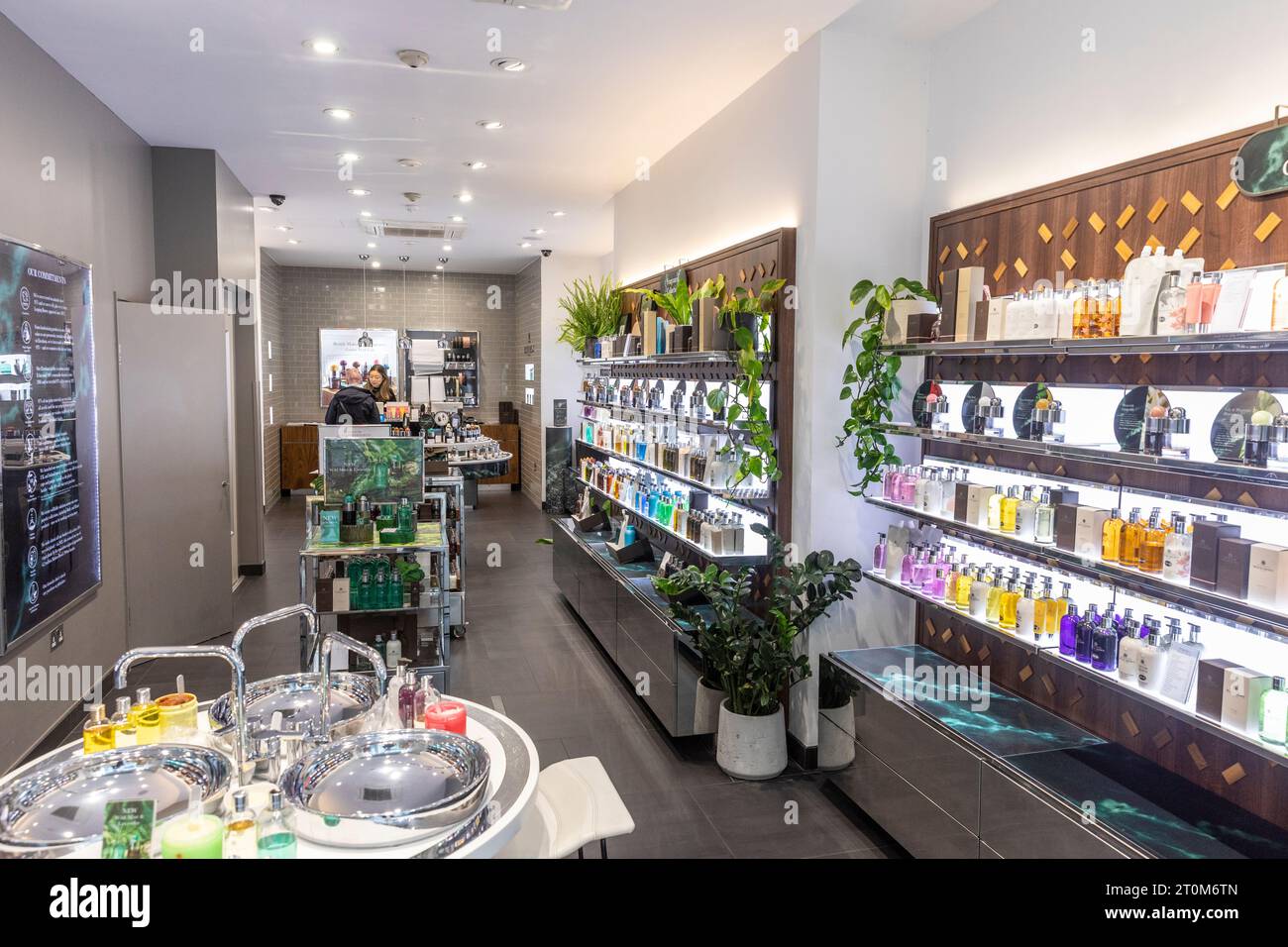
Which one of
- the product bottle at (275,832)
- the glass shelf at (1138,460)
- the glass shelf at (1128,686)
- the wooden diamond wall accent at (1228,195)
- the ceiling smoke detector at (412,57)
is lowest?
the product bottle at (275,832)

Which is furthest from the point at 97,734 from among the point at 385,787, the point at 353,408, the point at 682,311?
the point at 353,408

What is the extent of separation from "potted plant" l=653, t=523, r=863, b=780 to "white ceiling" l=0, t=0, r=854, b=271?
2.37m

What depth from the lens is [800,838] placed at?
354 centimetres

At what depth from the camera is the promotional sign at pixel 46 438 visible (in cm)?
396

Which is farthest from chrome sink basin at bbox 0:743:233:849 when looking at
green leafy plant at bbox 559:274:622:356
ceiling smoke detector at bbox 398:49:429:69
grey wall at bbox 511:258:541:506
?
grey wall at bbox 511:258:541:506

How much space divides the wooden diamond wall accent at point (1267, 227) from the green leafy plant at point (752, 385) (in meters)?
1.97

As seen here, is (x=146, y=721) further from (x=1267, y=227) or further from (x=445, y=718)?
(x=1267, y=227)

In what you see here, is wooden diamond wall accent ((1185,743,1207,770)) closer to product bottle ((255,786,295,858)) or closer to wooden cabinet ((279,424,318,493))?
product bottle ((255,786,295,858))

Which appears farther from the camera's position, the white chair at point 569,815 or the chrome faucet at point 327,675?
the white chair at point 569,815

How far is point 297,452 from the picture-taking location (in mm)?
13070

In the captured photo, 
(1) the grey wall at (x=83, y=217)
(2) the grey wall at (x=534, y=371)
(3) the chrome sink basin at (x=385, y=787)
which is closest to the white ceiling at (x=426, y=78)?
(1) the grey wall at (x=83, y=217)

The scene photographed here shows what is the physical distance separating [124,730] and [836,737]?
272 cm

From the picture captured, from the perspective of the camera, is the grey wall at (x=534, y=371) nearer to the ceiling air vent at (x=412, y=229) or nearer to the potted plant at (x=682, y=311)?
the ceiling air vent at (x=412, y=229)
